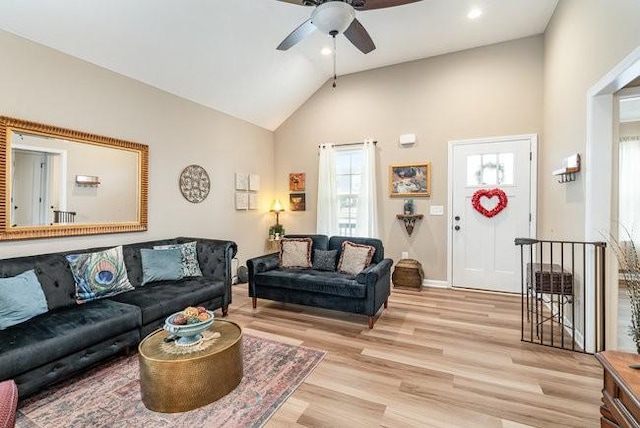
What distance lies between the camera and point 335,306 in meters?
3.22

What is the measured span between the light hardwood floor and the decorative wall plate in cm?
164

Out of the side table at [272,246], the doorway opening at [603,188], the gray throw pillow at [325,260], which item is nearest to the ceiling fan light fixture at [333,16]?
the doorway opening at [603,188]

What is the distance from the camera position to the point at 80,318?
220 centimetres

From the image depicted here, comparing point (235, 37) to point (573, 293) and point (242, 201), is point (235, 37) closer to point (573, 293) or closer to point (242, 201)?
point (242, 201)

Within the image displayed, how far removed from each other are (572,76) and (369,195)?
2768mm

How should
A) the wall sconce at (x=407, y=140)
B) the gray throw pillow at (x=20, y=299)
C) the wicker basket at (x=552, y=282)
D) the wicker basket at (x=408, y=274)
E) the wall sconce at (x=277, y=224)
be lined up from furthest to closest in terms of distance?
the wall sconce at (x=277, y=224)
the wall sconce at (x=407, y=140)
the wicker basket at (x=408, y=274)
the wicker basket at (x=552, y=282)
the gray throw pillow at (x=20, y=299)

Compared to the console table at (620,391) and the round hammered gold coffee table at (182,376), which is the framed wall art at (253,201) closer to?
the round hammered gold coffee table at (182,376)

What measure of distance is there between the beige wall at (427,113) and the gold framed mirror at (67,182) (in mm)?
2818

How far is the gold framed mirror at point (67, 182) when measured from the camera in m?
2.54

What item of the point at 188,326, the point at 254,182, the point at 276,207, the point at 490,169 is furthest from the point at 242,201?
the point at 490,169

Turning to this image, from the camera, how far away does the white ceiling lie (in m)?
2.68

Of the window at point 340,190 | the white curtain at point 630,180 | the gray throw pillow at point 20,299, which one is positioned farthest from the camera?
the window at point 340,190

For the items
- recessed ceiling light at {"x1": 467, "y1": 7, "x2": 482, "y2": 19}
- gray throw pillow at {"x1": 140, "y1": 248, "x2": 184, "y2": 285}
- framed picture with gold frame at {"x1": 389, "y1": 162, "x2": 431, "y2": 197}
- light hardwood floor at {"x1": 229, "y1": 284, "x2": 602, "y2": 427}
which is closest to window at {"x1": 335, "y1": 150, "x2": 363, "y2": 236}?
framed picture with gold frame at {"x1": 389, "y1": 162, "x2": 431, "y2": 197}

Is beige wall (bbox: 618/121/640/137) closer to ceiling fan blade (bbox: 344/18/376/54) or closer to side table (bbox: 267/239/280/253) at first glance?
ceiling fan blade (bbox: 344/18/376/54)
